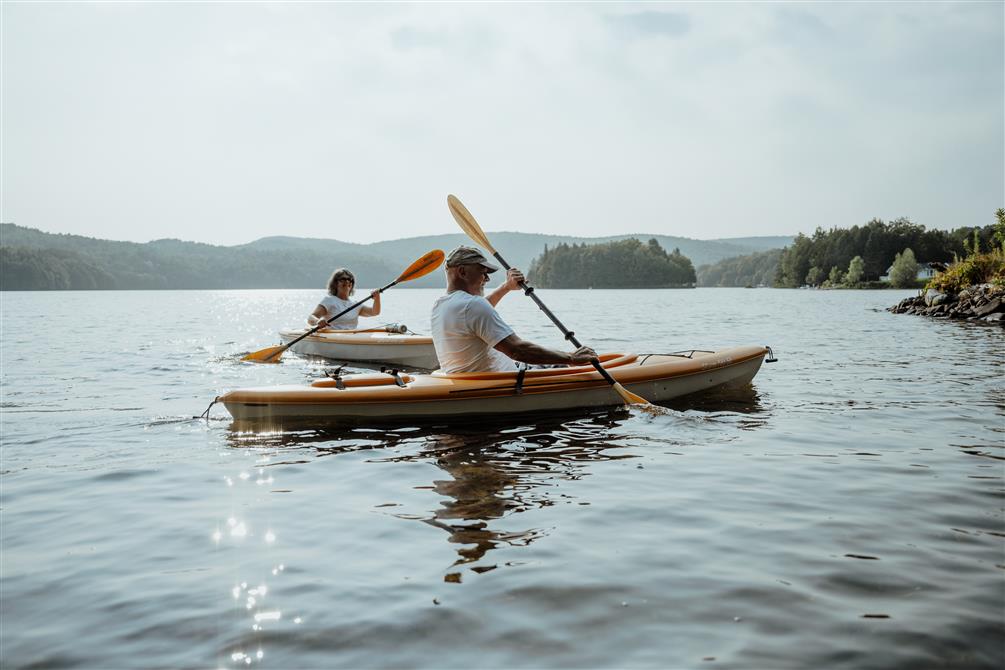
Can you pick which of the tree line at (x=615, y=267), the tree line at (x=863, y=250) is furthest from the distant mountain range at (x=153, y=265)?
the tree line at (x=863, y=250)

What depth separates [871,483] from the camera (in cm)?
509

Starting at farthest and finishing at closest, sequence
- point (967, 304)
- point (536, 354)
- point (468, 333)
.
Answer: point (967, 304)
point (468, 333)
point (536, 354)

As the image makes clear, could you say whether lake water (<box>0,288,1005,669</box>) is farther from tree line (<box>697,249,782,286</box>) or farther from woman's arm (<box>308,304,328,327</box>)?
tree line (<box>697,249,782,286</box>)

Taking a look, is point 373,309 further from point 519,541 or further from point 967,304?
point 967,304

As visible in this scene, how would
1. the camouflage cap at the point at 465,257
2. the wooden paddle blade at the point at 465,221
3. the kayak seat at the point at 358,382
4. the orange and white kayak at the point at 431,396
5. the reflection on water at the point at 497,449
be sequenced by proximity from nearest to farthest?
the reflection on water at the point at 497,449 → the camouflage cap at the point at 465,257 → the orange and white kayak at the point at 431,396 → the kayak seat at the point at 358,382 → the wooden paddle blade at the point at 465,221

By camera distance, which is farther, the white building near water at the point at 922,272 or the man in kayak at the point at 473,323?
the white building near water at the point at 922,272

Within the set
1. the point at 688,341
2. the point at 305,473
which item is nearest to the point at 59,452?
the point at 305,473

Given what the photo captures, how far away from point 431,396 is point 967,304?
2355 cm

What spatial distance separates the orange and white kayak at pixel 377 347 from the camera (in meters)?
12.5

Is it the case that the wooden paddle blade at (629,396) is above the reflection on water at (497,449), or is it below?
above

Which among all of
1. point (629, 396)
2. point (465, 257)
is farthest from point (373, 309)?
point (465, 257)

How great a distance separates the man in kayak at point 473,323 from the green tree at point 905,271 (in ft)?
258

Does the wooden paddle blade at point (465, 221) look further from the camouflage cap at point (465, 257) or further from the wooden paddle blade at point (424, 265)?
the camouflage cap at point (465, 257)

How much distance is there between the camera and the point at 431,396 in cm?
716
